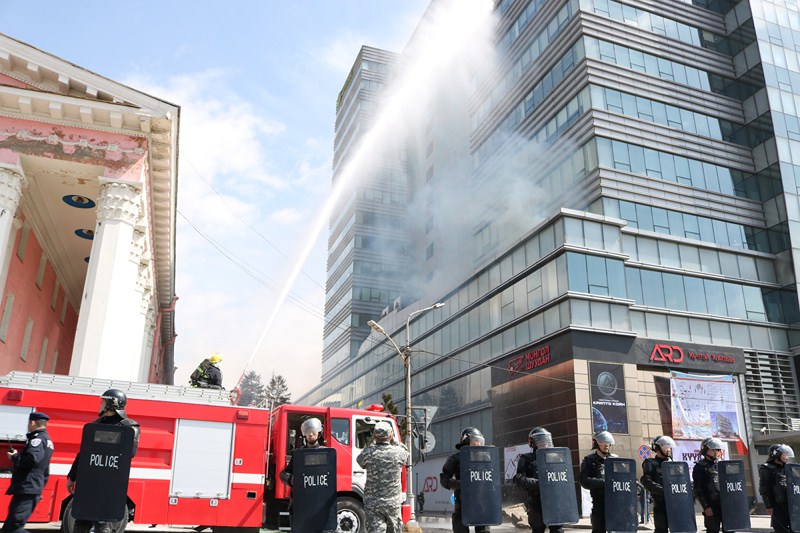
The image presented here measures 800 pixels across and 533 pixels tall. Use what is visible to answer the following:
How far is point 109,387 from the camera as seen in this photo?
34.9ft

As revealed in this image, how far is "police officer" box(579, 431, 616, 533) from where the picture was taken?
841 cm

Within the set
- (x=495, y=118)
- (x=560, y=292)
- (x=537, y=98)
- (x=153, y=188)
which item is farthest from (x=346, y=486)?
(x=495, y=118)

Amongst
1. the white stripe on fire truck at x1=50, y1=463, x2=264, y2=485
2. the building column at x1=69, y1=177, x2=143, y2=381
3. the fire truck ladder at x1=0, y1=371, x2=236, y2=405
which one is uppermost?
the building column at x1=69, y1=177, x2=143, y2=381

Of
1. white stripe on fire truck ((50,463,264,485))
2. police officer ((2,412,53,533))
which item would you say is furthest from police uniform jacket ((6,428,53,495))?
white stripe on fire truck ((50,463,264,485))

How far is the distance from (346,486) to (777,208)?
1575 inches

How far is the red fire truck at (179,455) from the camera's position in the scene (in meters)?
9.73

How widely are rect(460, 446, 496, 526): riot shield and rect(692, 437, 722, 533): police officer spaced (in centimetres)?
359

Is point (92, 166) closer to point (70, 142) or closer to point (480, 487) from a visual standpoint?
point (70, 142)

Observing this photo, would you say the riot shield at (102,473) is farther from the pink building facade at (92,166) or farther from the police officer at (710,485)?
the pink building facade at (92,166)

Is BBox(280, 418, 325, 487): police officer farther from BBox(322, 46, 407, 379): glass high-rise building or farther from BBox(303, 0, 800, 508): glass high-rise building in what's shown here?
BBox(322, 46, 407, 379): glass high-rise building

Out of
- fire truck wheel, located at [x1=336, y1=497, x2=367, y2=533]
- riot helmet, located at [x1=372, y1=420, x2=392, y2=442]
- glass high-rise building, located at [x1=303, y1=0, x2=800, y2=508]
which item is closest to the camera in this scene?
riot helmet, located at [x1=372, y1=420, x2=392, y2=442]

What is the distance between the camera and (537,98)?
4547 cm

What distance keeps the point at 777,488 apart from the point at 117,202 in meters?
16.7

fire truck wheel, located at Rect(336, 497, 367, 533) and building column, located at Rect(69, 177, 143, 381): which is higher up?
building column, located at Rect(69, 177, 143, 381)
